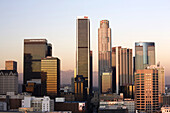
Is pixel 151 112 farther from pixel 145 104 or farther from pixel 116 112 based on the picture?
pixel 116 112

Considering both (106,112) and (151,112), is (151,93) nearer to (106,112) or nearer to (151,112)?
(151,112)

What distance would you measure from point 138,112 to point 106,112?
18225 millimetres

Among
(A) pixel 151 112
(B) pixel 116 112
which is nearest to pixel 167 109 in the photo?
(A) pixel 151 112

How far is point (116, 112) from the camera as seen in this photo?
7849 inches

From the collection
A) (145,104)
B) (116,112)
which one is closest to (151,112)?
(145,104)

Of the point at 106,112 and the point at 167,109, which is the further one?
the point at 106,112

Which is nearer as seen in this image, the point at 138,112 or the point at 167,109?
the point at 167,109

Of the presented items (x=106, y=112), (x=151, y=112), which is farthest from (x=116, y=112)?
(x=151, y=112)

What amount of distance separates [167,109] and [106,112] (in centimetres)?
3718

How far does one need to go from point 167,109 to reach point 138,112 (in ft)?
80.9

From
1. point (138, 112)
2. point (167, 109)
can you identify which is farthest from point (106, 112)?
point (167, 109)

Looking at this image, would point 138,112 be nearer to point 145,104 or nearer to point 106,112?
point 145,104

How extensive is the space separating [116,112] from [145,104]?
17.2m

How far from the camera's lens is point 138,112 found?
19900 cm
